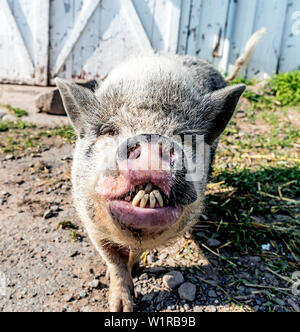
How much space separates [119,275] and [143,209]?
108 cm

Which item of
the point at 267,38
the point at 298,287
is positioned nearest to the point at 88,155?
the point at 298,287

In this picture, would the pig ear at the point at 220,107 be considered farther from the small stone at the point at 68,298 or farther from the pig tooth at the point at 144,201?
the small stone at the point at 68,298

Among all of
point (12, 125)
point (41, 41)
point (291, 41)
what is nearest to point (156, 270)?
point (12, 125)

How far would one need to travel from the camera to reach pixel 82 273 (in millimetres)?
2814

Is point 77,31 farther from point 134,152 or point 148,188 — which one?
point 148,188

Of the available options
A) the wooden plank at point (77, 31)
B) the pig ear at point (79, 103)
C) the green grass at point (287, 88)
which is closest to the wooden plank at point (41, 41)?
the wooden plank at point (77, 31)

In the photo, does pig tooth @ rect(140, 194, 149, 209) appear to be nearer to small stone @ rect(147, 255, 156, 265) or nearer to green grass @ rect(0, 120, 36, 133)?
small stone @ rect(147, 255, 156, 265)

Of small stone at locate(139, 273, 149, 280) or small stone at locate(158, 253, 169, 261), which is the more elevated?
small stone at locate(158, 253, 169, 261)

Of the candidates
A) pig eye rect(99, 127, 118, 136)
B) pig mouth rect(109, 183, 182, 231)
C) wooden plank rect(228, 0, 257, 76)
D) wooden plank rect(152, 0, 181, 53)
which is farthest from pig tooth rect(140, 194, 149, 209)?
wooden plank rect(228, 0, 257, 76)

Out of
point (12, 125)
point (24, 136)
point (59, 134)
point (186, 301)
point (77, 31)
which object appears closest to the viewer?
point (186, 301)

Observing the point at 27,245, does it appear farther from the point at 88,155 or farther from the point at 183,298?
the point at 183,298

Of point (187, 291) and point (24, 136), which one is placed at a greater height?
point (24, 136)

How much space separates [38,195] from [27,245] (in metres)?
0.83

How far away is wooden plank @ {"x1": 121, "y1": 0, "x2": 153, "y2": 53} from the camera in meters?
7.01
